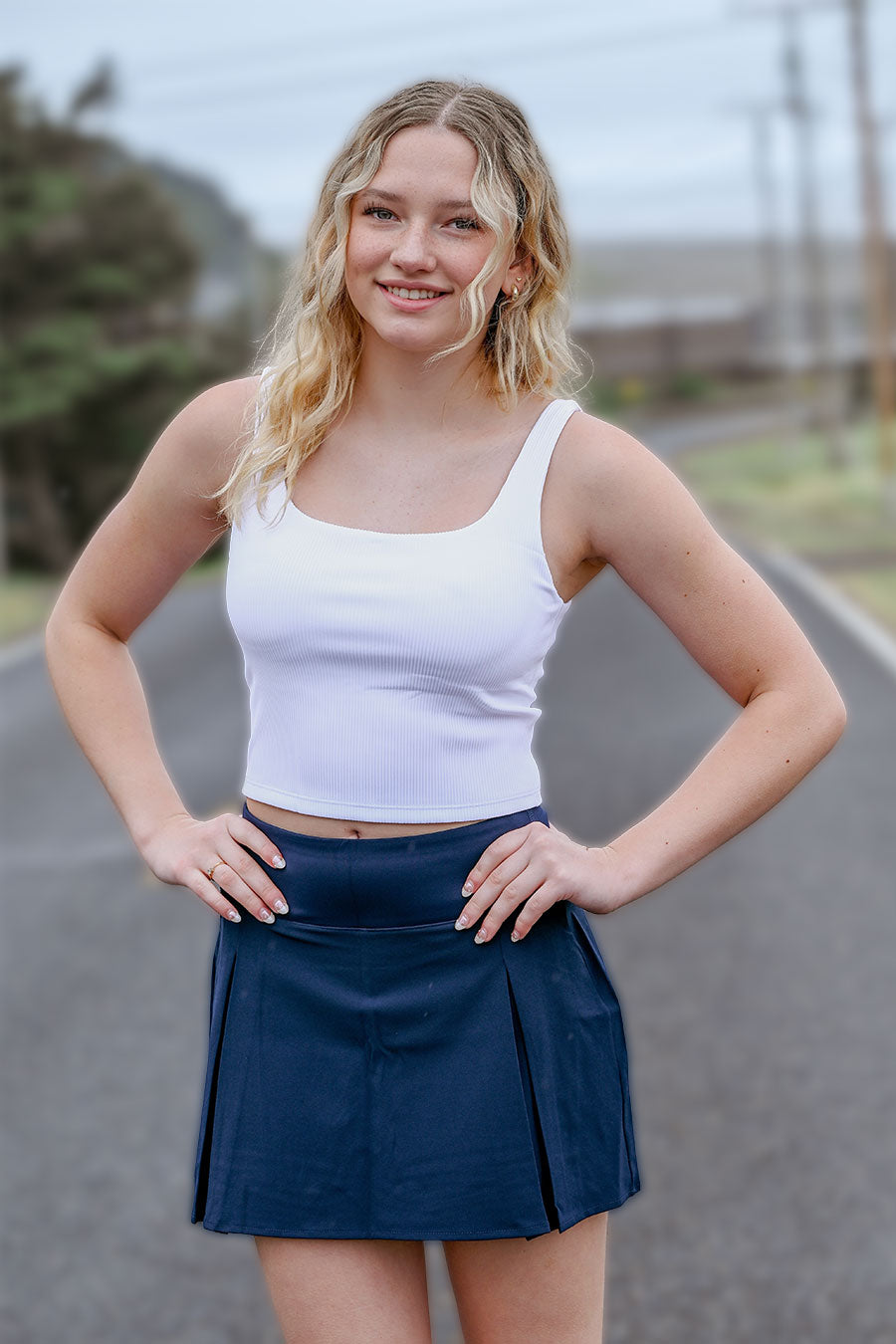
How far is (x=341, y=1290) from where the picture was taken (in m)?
2.04

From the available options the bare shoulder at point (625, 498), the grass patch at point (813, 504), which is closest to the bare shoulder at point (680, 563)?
the bare shoulder at point (625, 498)

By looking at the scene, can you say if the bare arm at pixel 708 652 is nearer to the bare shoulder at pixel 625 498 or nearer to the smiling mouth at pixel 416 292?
the bare shoulder at pixel 625 498

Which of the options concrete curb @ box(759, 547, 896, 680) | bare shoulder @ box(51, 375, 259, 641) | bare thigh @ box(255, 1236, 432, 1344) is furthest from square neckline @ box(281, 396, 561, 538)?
concrete curb @ box(759, 547, 896, 680)

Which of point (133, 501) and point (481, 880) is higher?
point (133, 501)

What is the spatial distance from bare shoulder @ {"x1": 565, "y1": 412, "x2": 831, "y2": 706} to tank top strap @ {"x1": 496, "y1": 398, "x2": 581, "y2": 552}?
0.03 meters

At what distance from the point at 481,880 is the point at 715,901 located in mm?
4561

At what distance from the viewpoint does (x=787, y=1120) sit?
454cm

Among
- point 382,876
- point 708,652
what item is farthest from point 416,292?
point 382,876

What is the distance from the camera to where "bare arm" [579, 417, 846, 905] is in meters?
2.06

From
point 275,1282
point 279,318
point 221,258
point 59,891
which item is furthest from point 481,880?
point 221,258

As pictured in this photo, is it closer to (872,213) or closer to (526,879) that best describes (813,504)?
(872,213)

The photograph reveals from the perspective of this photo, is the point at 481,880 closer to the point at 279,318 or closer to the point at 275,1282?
the point at 275,1282

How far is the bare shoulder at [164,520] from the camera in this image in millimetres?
2203

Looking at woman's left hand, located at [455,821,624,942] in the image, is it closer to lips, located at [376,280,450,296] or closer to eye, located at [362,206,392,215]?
lips, located at [376,280,450,296]
